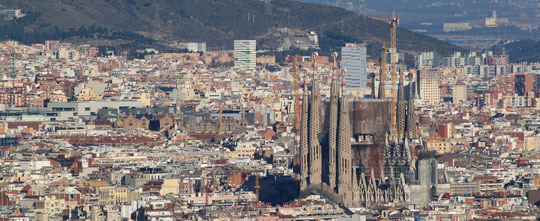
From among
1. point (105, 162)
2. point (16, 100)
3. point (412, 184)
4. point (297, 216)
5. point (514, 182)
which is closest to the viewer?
point (297, 216)

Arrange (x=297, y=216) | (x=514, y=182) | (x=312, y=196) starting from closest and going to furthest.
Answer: (x=297, y=216) → (x=312, y=196) → (x=514, y=182)

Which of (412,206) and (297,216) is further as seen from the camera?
(412,206)

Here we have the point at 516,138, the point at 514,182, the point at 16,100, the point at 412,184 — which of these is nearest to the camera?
the point at 412,184

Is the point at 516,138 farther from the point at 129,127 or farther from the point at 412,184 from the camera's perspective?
the point at 412,184

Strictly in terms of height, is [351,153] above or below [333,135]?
below

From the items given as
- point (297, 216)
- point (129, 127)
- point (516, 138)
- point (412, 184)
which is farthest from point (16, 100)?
point (297, 216)

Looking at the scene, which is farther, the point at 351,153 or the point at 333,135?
the point at 351,153

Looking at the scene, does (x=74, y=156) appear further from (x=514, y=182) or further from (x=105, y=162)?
(x=514, y=182)

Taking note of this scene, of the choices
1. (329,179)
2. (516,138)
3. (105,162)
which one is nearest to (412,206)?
(329,179)

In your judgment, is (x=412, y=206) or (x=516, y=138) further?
(x=516, y=138)
